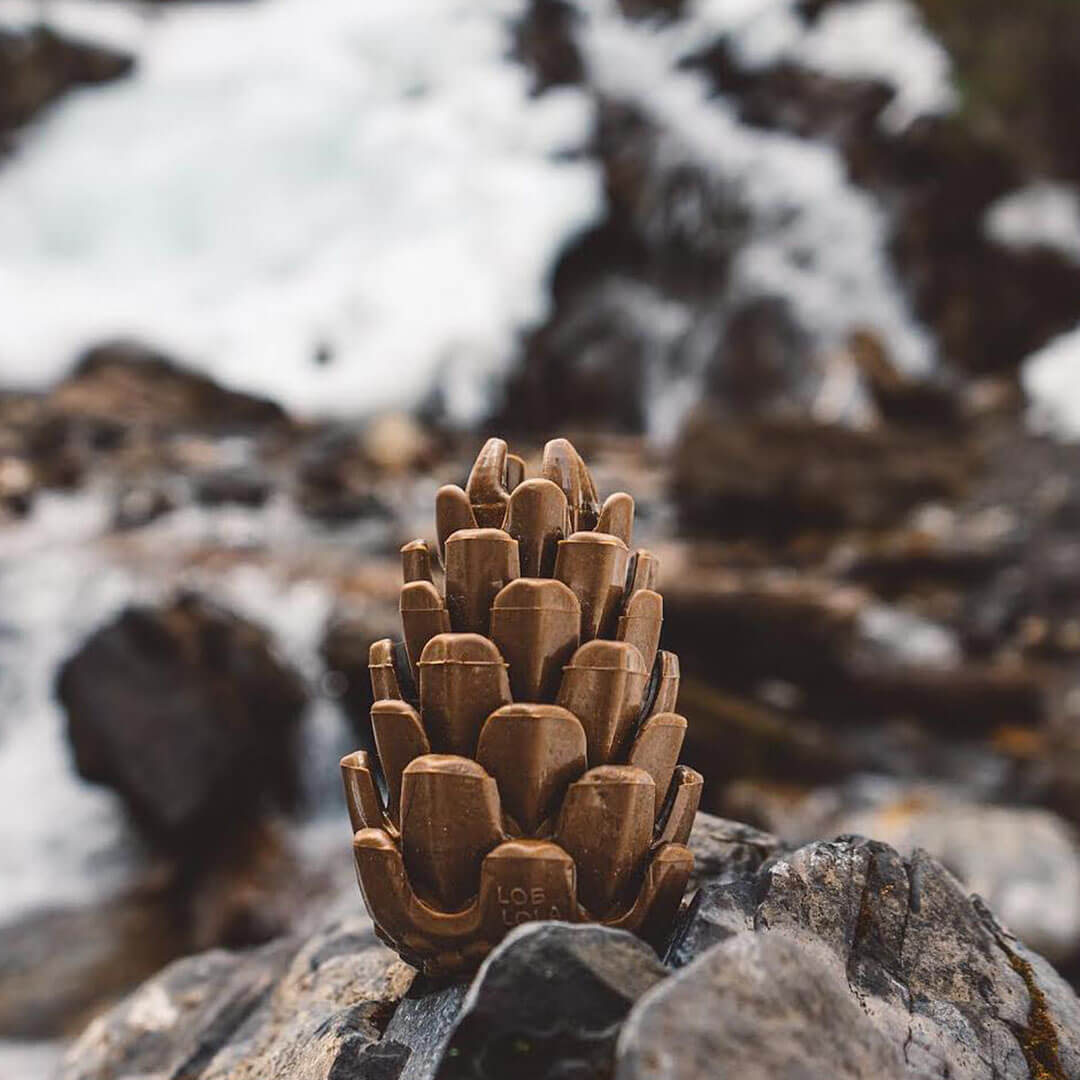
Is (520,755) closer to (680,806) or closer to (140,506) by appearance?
(680,806)

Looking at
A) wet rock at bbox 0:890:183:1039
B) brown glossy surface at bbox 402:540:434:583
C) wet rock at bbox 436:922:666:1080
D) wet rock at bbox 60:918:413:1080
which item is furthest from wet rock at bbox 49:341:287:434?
wet rock at bbox 436:922:666:1080

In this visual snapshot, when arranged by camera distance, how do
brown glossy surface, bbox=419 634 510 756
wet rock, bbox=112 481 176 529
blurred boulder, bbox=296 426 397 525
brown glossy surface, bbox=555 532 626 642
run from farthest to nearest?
blurred boulder, bbox=296 426 397 525 < wet rock, bbox=112 481 176 529 < brown glossy surface, bbox=555 532 626 642 < brown glossy surface, bbox=419 634 510 756

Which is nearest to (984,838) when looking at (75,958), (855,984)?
(855,984)

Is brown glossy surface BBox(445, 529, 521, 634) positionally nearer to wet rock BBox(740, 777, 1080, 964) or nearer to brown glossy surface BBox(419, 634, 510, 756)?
brown glossy surface BBox(419, 634, 510, 756)

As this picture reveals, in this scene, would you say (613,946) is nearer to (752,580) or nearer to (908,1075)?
(908,1075)

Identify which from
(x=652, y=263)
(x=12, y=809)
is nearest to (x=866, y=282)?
(x=652, y=263)

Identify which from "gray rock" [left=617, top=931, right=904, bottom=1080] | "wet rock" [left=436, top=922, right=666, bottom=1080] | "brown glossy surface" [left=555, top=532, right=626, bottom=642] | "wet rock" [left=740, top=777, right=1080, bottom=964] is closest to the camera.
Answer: "gray rock" [left=617, top=931, right=904, bottom=1080]

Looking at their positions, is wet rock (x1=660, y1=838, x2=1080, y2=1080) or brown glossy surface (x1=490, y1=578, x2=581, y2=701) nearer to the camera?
wet rock (x1=660, y1=838, x2=1080, y2=1080)
